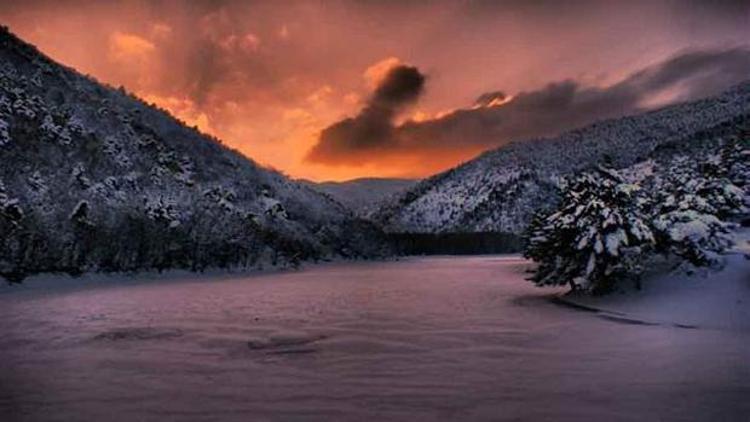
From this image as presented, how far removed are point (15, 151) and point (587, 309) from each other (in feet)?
267

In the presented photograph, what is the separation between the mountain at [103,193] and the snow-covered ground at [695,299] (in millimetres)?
53215

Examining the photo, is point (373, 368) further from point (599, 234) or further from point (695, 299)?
point (599, 234)

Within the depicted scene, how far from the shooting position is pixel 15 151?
8819cm

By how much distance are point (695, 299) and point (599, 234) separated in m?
5.30

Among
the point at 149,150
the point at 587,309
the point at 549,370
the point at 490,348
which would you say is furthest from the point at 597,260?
the point at 149,150

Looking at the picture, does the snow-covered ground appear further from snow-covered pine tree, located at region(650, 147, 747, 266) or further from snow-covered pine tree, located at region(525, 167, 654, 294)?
snow-covered pine tree, located at region(525, 167, 654, 294)

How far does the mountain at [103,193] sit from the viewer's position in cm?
7594

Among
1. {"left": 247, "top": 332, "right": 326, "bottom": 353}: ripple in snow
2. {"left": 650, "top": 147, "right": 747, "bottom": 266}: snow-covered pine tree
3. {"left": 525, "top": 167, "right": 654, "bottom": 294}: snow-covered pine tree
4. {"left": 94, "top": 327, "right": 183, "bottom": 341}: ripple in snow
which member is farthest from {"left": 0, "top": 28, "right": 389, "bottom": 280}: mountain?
{"left": 650, "top": 147, "right": 747, "bottom": 266}: snow-covered pine tree

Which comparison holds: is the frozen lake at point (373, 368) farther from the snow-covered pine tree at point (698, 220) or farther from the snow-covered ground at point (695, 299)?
the snow-covered pine tree at point (698, 220)

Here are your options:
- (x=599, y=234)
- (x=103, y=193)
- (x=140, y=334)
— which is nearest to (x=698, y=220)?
(x=599, y=234)

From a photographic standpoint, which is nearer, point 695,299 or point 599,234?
point 695,299

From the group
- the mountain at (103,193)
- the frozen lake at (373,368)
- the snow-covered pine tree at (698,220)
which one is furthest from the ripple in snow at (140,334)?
the mountain at (103,193)

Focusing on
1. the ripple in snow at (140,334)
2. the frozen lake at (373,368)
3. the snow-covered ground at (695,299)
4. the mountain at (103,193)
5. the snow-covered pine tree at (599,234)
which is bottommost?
the frozen lake at (373,368)

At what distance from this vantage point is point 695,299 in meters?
26.5
